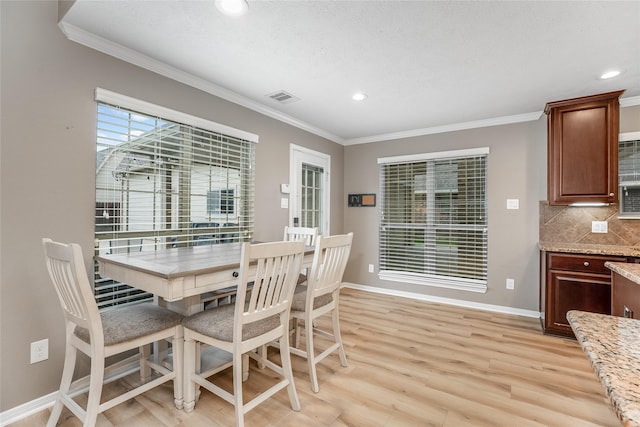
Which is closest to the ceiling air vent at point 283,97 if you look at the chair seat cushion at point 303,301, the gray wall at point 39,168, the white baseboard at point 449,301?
the gray wall at point 39,168

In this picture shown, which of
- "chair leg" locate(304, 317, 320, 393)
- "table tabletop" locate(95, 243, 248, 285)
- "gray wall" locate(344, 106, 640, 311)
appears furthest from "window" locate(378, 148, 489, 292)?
"table tabletop" locate(95, 243, 248, 285)

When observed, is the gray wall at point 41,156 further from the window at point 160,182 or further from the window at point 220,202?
the window at point 220,202

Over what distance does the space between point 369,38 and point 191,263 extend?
6.12 feet

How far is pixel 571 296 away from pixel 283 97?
3.36 m

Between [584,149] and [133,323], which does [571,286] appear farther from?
[133,323]

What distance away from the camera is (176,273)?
61.3 inches

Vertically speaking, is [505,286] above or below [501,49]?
below

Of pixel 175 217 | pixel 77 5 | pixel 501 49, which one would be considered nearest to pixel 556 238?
pixel 501 49

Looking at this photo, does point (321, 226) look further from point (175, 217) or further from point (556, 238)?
point (556, 238)

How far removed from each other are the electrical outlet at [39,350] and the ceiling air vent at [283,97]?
2.59 meters

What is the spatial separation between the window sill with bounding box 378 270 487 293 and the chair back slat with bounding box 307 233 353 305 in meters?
2.28

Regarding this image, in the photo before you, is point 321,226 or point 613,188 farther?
point 321,226

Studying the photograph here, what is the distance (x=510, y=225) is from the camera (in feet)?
11.9

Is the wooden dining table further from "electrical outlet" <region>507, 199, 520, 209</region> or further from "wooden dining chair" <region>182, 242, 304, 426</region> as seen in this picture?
"electrical outlet" <region>507, 199, 520, 209</region>
